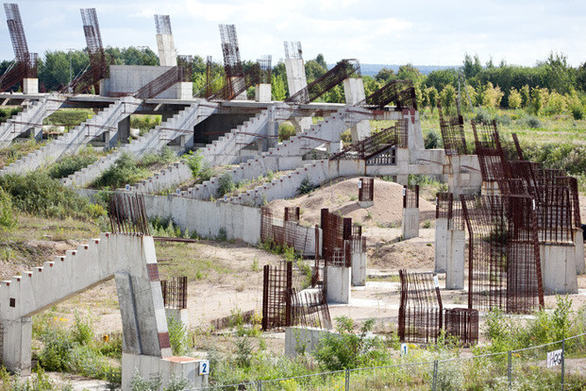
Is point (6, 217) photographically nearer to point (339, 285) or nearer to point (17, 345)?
point (339, 285)

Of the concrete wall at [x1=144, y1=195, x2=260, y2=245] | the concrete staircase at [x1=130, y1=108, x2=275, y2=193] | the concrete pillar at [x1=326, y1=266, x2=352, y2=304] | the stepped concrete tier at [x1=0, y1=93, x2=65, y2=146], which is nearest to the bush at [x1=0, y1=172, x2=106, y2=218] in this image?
the concrete wall at [x1=144, y1=195, x2=260, y2=245]

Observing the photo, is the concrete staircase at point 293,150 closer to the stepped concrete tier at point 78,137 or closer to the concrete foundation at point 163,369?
the stepped concrete tier at point 78,137

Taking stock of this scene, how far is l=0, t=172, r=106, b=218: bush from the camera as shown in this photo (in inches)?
1674

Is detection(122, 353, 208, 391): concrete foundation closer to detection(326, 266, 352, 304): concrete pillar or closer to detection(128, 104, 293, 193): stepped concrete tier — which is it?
detection(326, 266, 352, 304): concrete pillar

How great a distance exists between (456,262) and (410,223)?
360 inches

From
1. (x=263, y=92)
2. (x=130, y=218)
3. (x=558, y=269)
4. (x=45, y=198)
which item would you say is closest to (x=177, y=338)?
(x=130, y=218)

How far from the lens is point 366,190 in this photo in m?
42.2

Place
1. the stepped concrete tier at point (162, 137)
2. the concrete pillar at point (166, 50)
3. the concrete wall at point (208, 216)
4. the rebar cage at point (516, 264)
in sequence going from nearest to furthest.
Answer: the rebar cage at point (516, 264), the concrete wall at point (208, 216), the stepped concrete tier at point (162, 137), the concrete pillar at point (166, 50)

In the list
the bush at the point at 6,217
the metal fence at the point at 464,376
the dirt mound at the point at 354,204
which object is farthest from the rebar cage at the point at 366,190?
the metal fence at the point at 464,376

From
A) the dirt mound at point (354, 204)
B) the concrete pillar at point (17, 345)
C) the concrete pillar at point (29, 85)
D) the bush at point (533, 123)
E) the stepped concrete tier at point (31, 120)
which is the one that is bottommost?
the concrete pillar at point (17, 345)

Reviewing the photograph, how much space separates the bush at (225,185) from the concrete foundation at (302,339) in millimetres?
25486

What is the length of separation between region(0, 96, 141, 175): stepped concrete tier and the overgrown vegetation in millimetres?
3998

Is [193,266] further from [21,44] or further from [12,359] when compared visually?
[21,44]

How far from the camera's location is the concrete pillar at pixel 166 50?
209 feet
